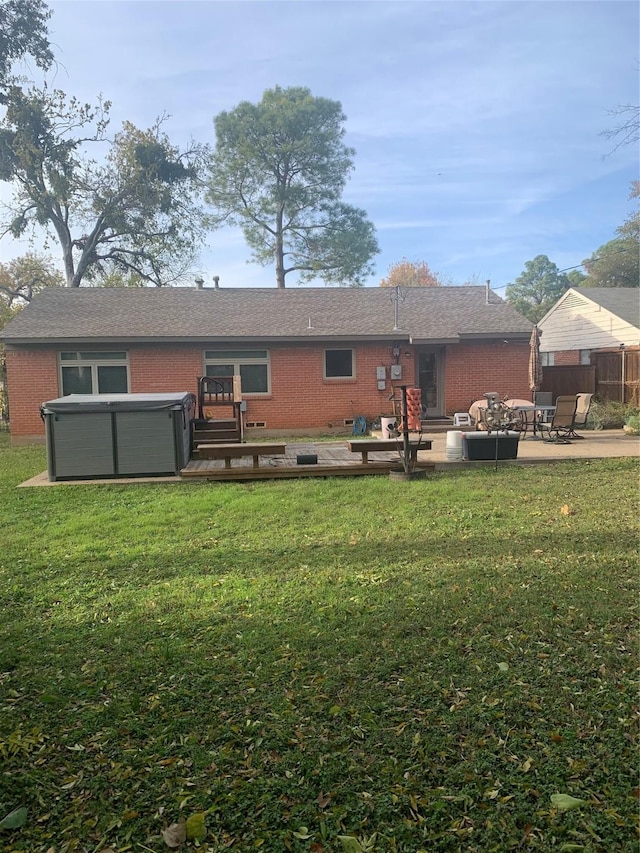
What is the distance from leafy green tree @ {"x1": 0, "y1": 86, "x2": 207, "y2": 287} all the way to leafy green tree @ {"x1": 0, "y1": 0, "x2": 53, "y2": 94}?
5.99 feet

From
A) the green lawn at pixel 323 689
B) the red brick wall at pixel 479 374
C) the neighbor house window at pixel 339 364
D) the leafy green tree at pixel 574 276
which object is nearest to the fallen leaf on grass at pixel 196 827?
the green lawn at pixel 323 689

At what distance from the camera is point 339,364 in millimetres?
15828

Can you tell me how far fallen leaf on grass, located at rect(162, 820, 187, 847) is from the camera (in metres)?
1.94

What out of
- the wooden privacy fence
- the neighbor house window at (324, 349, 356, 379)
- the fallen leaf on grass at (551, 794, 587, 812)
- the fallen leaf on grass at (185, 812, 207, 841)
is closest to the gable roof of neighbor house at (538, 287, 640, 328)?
the wooden privacy fence

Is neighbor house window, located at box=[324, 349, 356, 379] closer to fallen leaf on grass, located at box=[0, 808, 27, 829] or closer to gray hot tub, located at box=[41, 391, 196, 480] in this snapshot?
gray hot tub, located at box=[41, 391, 196, 480]

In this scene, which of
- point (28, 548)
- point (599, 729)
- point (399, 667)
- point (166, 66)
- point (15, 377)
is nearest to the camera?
point (599, 729)

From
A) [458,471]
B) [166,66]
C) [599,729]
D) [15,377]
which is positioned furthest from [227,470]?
[15,377]

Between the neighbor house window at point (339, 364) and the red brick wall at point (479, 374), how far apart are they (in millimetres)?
2718

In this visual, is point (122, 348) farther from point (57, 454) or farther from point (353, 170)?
point (353, 170)

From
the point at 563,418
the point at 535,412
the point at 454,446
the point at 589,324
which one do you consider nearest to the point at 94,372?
the point at 454,446

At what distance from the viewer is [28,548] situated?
5.41m

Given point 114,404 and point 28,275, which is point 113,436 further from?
point 28,275

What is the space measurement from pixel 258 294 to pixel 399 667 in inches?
649

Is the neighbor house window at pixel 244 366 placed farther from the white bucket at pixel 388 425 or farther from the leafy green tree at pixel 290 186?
the leafy green tree at pixel 290 186
